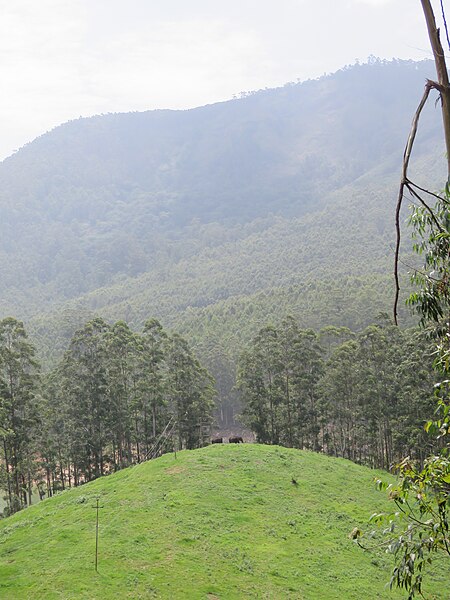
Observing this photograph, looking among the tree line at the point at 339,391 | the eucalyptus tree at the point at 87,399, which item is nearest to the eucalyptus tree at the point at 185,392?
the tree line at the point at 339,391

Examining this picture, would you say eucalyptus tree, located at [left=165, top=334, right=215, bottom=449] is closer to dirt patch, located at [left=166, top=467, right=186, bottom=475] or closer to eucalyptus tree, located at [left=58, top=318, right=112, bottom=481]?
eucalyptus tree, located at [left=58, top=318, right=112, bottom=481]

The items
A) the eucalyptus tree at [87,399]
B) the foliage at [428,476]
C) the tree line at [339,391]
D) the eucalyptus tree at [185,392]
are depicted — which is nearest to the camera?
the foliage at [428,476]

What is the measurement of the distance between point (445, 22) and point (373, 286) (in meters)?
82.0

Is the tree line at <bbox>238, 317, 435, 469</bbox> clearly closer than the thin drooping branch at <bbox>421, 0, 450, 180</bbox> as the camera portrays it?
No

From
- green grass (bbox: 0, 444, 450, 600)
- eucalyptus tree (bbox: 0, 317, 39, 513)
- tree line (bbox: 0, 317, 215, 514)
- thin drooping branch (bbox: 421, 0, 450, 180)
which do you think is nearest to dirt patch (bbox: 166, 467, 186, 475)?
green grass (bbox: 0, 444, 450, 600)

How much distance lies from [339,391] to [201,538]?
25.7m

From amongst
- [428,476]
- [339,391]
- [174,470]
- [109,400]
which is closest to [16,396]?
[109,400]

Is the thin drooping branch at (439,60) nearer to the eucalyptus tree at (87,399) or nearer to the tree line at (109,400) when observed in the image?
the tree line at (109,400)

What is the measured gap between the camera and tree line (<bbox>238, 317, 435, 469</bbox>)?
38906mm

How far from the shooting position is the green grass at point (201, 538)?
53.0 feet

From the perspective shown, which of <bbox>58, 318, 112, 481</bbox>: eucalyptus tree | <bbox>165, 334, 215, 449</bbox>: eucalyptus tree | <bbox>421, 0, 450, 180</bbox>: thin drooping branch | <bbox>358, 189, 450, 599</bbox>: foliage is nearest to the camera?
<bbox>421, 0, 450, 180</bbox>: thin drooping branch

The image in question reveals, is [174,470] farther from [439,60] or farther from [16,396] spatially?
[439,60]

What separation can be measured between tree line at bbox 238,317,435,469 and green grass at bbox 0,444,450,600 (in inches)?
450

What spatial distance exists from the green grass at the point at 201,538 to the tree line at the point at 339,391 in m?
11.4
